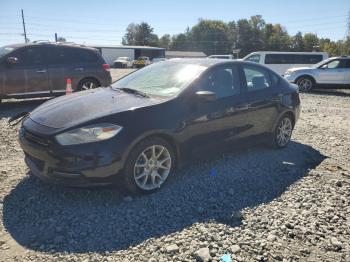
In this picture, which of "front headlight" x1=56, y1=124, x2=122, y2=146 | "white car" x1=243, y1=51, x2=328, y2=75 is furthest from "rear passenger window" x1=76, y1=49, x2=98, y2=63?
"white car" x1=243, y1=51, x2=328, y2=75

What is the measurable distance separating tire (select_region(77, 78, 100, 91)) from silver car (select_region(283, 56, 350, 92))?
32.1ft

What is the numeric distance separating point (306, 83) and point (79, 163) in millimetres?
15048

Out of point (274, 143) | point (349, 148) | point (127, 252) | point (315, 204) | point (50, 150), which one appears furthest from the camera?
point (349, 148)

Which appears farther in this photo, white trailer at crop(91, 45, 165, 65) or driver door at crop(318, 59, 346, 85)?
white trailer at crop(91, 45, 165, 65)

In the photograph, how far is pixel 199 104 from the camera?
4703mm

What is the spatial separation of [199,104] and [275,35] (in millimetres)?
110961

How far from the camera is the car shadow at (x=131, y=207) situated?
3.43m

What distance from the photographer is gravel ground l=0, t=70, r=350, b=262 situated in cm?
329

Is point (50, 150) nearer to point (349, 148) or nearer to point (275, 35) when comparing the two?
point (349, 148)

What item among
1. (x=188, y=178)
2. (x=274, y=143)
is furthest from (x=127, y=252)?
(x=274, y=143)

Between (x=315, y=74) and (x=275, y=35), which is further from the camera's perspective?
(x=275, y=35)

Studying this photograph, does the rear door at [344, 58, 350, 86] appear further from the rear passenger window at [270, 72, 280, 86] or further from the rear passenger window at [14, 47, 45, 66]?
the rear passenger window at [14, 47, 45, 66]

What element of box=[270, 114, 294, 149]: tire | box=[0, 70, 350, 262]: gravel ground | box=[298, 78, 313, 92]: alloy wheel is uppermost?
box=[270, 114, 294, 149]: tire

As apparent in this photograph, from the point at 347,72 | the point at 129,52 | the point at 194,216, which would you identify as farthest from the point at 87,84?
the point at 129,52
